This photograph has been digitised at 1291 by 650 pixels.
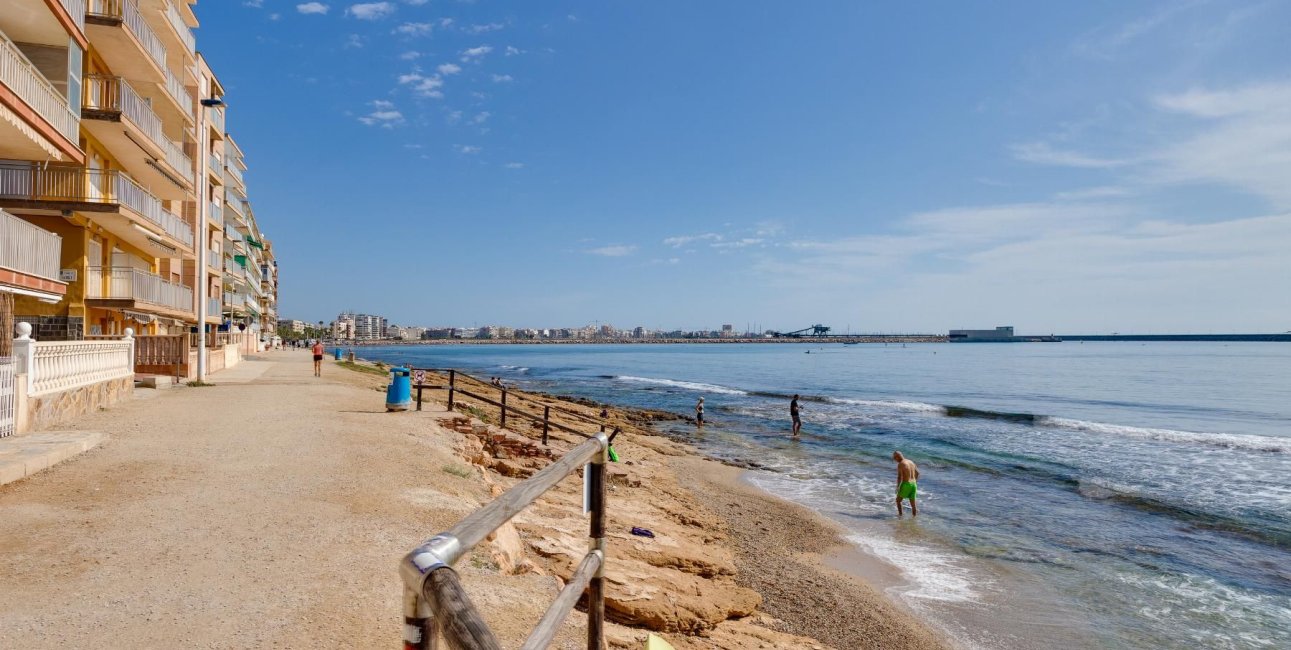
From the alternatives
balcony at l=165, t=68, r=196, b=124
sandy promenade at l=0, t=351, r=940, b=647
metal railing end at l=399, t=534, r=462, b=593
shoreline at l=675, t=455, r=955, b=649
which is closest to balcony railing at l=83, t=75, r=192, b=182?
balcony at l=165, t=68, r=196, b=124

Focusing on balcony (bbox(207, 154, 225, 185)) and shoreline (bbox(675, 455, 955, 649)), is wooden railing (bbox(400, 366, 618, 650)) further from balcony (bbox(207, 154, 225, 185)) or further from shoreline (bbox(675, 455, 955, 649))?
balcony (bbox(207, 154, 225, 185))

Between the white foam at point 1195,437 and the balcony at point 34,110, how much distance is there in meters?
37.1

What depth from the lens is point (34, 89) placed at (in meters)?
13.1

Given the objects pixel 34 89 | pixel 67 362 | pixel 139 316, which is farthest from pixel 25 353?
pixel 139 316

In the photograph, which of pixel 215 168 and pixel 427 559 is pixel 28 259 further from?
pixel 215 168

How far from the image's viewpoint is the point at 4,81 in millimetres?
11711

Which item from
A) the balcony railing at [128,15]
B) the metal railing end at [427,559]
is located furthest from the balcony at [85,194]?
the metal railing end at [427,559]

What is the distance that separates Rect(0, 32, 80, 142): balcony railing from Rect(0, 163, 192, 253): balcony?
2990mm

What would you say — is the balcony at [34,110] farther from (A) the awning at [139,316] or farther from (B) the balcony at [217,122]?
(B) the balcony at [217,122]

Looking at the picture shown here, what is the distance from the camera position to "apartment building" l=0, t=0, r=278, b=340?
44.9ft

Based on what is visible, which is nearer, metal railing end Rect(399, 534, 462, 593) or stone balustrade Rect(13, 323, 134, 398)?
metal railing end Rect(399, 534, 462, 593)

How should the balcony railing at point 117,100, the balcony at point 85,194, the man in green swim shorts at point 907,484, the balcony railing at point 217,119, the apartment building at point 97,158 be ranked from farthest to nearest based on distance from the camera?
the balcony railing at point 217,119, the balcony railing at point 117,100, the balcony at point 85,194, the man in green swim shorts at point 907,484, the apartment building at point 97,158

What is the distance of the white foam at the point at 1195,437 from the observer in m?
25.8

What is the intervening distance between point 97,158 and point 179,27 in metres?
8.12
